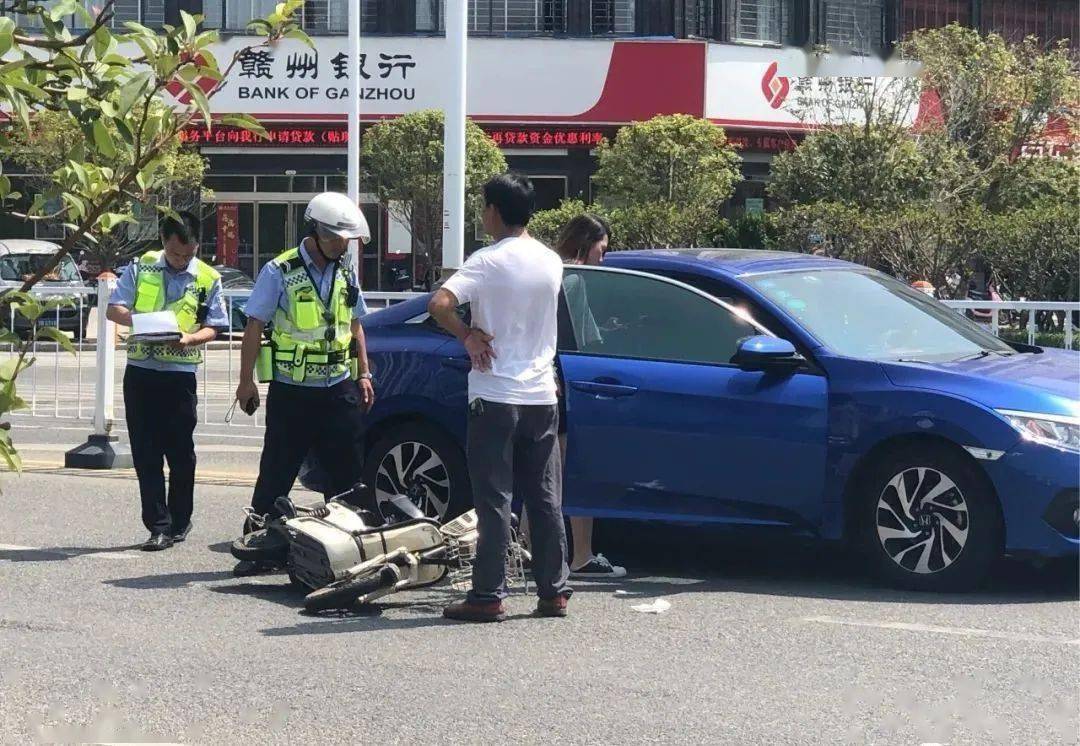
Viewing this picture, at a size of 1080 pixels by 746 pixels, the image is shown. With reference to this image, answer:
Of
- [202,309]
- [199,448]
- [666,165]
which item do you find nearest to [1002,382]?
[202,309]

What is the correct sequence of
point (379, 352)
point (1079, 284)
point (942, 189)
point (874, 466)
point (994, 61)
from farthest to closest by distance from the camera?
point (994, 61) → point (942, 189) → point (1079, 284) → point (379, 352) → point (874, 466)

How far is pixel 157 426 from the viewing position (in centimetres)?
886

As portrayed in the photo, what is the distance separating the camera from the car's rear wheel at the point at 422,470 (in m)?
8.38

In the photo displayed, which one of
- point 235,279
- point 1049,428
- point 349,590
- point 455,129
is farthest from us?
point 235,279

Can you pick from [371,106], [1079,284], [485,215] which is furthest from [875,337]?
[371,106]

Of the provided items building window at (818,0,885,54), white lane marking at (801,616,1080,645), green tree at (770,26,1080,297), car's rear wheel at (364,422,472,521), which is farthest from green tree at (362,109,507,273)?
white lane marking at (801,616,1080,645)

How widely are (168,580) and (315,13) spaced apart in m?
34.6

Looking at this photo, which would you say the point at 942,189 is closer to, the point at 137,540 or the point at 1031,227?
the point at 1031,227

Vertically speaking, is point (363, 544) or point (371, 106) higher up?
point (371, 106)

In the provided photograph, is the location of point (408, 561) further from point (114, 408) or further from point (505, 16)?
point (505, 16)

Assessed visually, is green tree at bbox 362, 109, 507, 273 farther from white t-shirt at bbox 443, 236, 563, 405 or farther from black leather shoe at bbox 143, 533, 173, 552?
white t-shirt at bbox 443, 236, 563, 405

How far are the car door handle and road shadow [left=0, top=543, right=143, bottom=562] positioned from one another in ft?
8.39

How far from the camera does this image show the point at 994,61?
3284 cm

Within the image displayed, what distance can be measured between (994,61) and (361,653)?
28863mm
